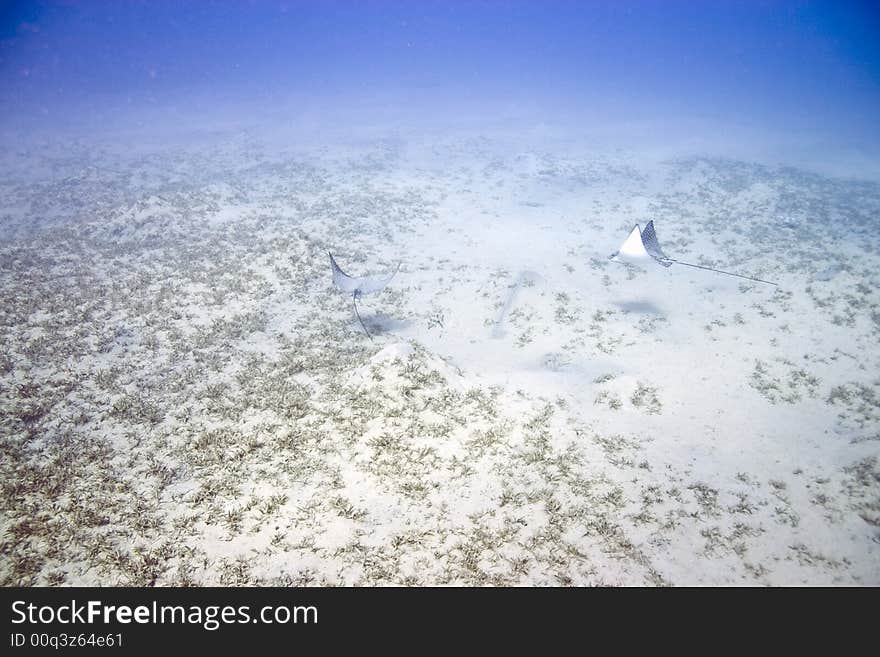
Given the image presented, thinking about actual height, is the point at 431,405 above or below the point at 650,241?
below

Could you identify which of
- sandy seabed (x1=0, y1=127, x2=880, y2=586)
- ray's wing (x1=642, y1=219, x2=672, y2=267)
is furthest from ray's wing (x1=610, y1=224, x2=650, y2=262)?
sandy seabed (x1=0, y1=127, x2=880, y2=586)

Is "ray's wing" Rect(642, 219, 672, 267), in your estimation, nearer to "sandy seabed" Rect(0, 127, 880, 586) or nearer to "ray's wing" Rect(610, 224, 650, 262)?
"ray's wing" Rect(610, 224, 650, 262)

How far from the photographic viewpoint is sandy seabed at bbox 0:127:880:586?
14.9 ft

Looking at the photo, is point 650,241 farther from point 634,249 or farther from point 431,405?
point 431,405

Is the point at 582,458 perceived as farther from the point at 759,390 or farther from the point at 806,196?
the point at 806,196

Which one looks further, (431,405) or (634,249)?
(634,249)

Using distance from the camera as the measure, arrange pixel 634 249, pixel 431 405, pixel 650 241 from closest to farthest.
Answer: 1. pixel 431 405
2. pixel 634 249
3. pixel 650 241

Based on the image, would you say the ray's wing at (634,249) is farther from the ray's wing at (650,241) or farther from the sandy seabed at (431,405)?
the sandy seabed at (431,405)

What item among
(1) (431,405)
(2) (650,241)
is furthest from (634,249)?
(1) (431,405)

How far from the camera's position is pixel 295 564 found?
431cm

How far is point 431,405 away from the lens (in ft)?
21.2

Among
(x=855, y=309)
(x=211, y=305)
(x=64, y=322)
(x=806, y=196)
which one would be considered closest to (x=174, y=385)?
(x=211, y=305)

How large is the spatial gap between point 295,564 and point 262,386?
3.56 metres
